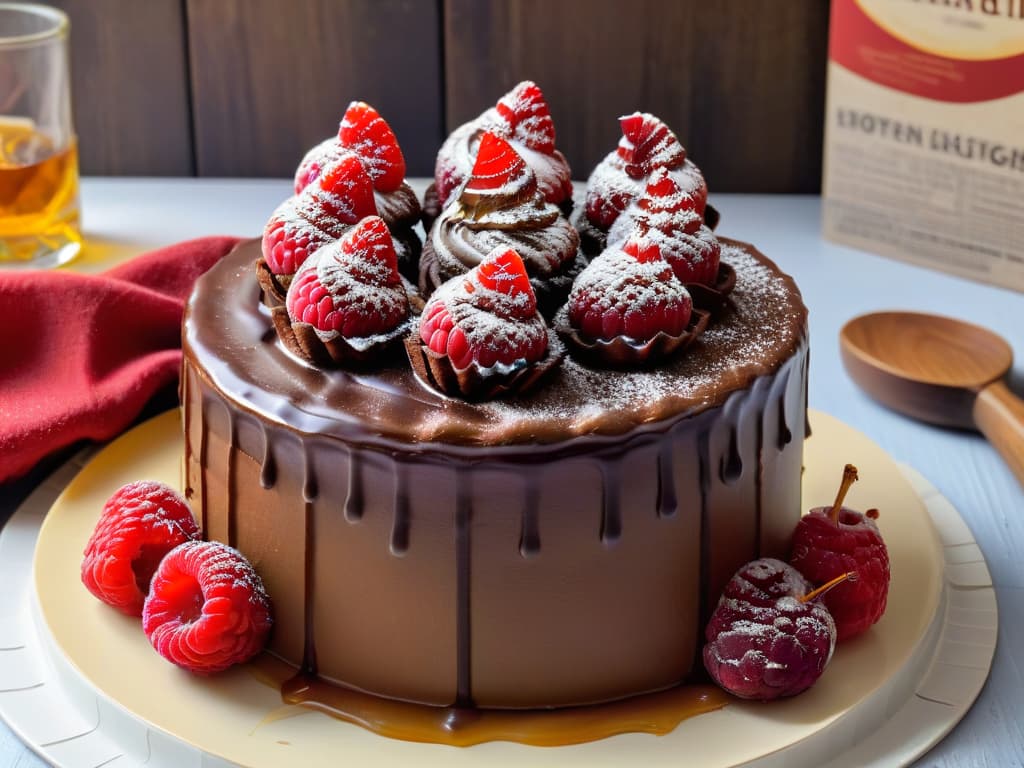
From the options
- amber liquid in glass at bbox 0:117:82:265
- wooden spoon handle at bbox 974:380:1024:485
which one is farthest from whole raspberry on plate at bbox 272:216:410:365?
amber liquid in glass at bbox 0:117:82:265

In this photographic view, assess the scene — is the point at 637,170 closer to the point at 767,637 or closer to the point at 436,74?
the point at 767,637

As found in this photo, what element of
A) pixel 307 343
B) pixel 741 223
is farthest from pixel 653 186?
pixel 741 223

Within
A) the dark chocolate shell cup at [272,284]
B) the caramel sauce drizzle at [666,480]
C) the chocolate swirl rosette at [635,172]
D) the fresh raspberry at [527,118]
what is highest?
the fresh raspberry at [527,118]

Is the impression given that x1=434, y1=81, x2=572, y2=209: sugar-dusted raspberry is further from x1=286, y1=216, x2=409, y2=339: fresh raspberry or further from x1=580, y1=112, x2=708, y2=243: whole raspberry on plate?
x1=286, y1=216, x2=409, y2=339: fresh raspberry

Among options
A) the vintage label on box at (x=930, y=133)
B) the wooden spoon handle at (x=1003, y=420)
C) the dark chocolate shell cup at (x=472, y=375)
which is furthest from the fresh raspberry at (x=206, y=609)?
the vintage label on box at (x=930, y=133)

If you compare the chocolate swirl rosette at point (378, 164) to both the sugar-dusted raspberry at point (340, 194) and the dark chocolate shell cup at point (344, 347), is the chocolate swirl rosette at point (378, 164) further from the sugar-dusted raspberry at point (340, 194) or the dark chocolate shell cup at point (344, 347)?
the dark chocolate shell cup at point (344, 347)
